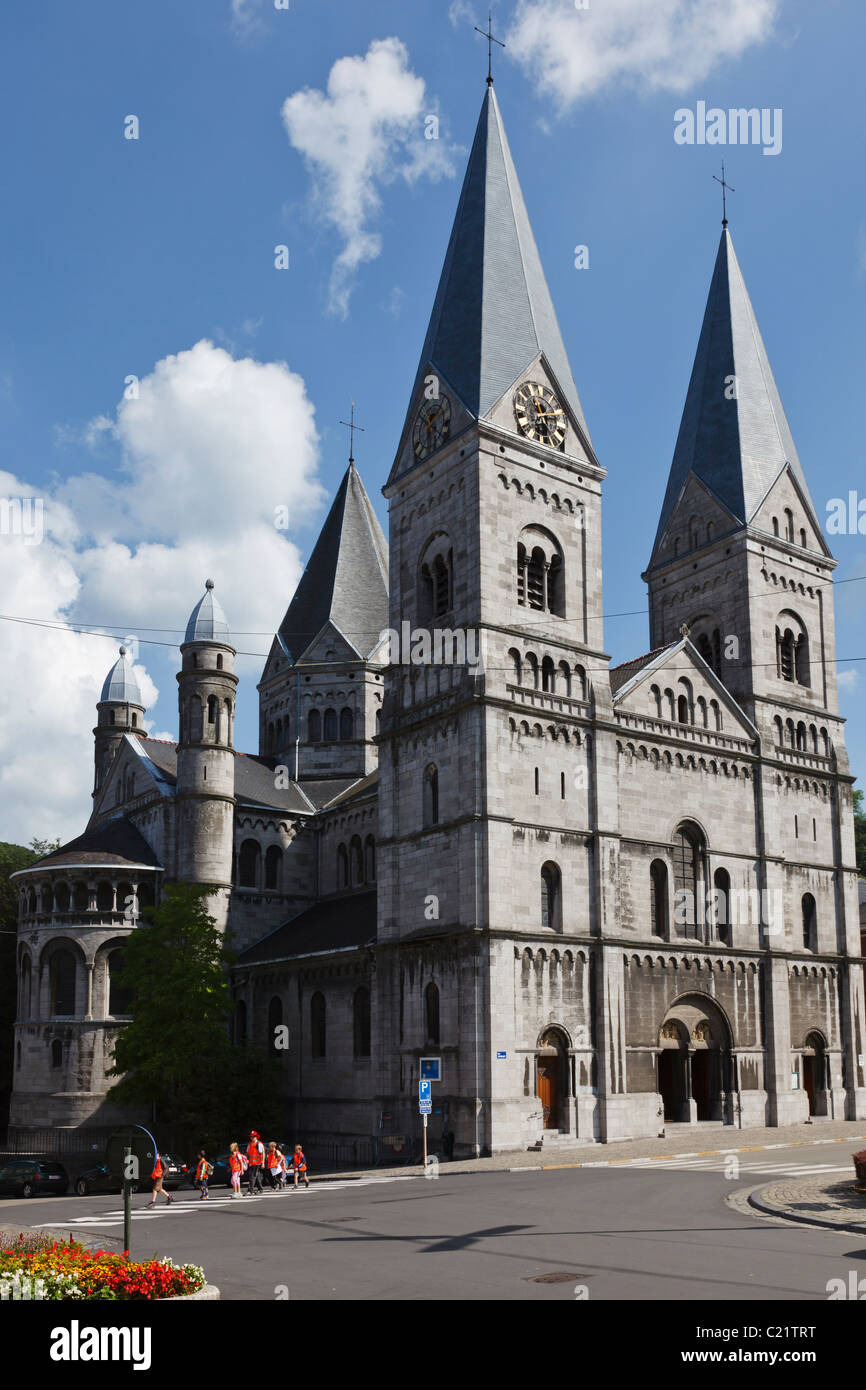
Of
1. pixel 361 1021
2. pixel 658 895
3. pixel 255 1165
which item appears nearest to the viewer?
pixel 255 1165

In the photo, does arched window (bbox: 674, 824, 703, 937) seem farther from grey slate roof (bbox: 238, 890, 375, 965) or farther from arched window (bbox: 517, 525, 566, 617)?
grey slate roof (bbox: 238, 890, 375, 965)

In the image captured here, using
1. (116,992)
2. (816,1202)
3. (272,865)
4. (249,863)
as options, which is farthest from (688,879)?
(816,1202)

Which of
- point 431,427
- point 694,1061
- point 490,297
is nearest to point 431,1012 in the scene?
point 694,1061

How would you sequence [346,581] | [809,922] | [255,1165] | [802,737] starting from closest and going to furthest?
[255,1165], [809,922], [802,737], [346,581]

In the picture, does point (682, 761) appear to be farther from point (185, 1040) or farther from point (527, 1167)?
point (185, 1040)

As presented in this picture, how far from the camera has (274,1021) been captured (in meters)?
54.9

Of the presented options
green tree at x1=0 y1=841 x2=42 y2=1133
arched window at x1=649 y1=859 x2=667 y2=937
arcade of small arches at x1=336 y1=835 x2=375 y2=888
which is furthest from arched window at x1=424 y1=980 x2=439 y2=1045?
green tree at x1=0 y1=841 x2=42 y2=1133

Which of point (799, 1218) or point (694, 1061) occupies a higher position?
point (694, 1061)

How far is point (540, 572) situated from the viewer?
1901 inches

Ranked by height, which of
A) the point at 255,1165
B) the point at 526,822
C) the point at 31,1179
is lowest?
the point at 31,1179

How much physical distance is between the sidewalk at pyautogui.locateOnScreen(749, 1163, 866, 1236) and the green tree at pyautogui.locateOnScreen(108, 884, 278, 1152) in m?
23.8

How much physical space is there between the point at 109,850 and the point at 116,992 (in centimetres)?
605

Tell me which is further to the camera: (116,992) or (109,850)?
(109,850)

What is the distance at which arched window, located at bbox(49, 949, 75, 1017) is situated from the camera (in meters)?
54.9
